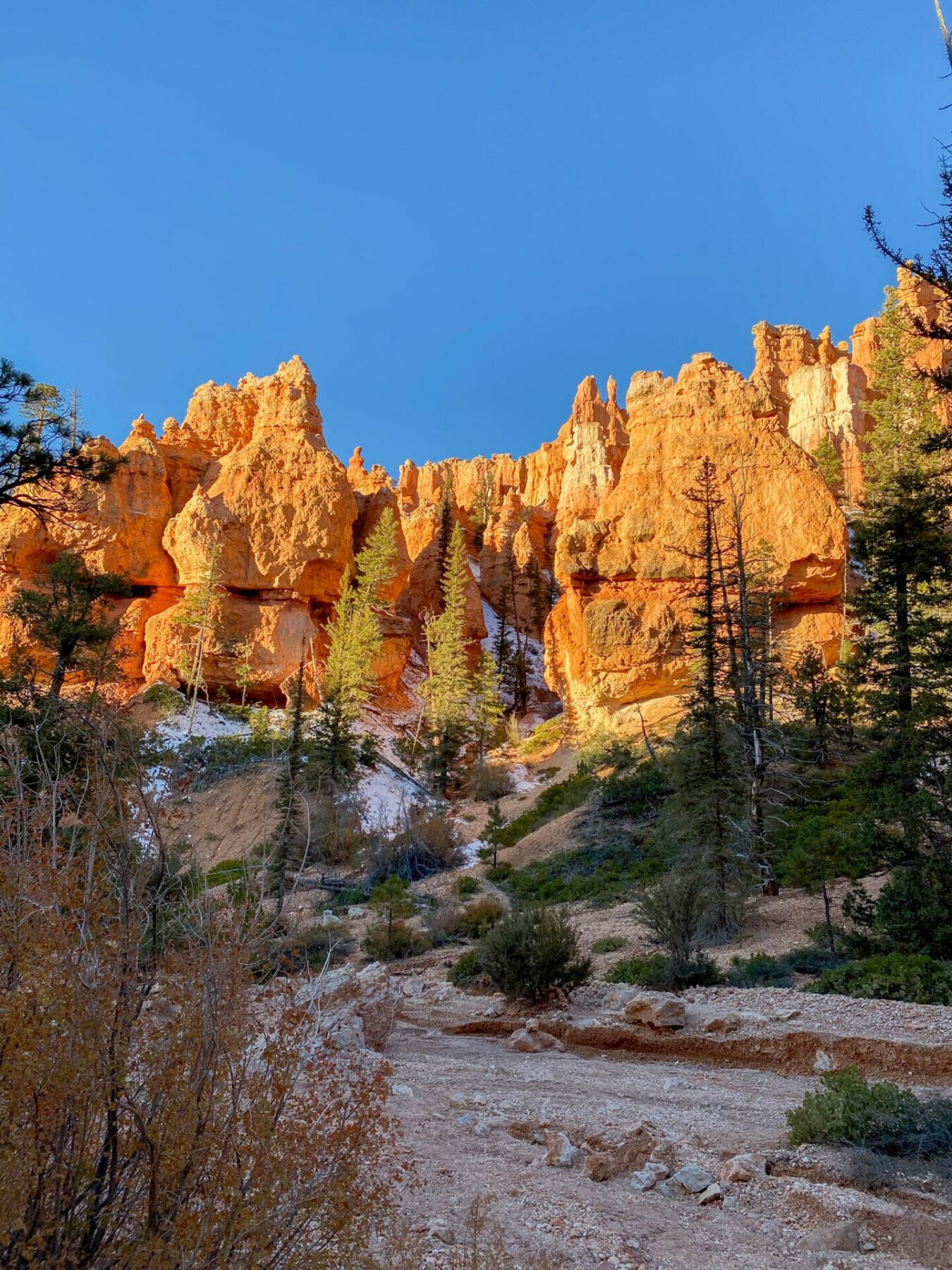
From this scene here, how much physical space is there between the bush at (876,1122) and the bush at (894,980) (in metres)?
3.83

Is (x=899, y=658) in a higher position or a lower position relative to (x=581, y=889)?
higher

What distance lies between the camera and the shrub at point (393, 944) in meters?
13.1

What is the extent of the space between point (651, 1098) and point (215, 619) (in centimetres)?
3273

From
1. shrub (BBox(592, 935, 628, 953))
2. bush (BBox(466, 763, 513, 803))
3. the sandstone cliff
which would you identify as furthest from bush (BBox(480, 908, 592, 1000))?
bush (BBox(466, 763, 513, 803))

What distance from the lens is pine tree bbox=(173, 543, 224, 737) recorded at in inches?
1353

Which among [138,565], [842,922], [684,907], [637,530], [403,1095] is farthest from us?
[138,565]

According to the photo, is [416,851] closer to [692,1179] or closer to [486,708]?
[486,708]

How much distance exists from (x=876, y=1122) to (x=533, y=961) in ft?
17.1

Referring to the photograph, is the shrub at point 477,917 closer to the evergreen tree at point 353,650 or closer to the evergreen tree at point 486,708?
the evergreen tree at point 353,650

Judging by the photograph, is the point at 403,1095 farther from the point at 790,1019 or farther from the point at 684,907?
the point at 684,907

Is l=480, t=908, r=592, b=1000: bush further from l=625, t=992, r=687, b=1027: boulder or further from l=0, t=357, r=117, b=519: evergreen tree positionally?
l=0, t=357, r=117, b=519: evergreen tree

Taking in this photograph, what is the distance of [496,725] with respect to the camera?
125 ft

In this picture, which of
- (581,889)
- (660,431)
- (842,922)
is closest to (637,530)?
(660,431)

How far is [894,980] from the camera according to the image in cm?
839
